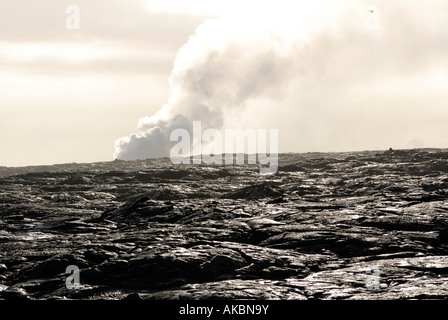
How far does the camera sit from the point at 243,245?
3678 centimetres

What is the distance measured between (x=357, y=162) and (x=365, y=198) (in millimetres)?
47703

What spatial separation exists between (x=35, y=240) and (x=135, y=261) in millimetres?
12953

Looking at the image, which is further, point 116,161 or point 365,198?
point 116,161

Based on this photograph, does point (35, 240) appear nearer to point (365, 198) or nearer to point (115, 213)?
point (115, 213)

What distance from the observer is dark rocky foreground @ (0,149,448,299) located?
28.4 metres

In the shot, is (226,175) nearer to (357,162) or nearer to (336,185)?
(357,162)

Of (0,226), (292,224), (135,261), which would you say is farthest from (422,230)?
(0,226)

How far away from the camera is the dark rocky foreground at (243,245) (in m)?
28.4
